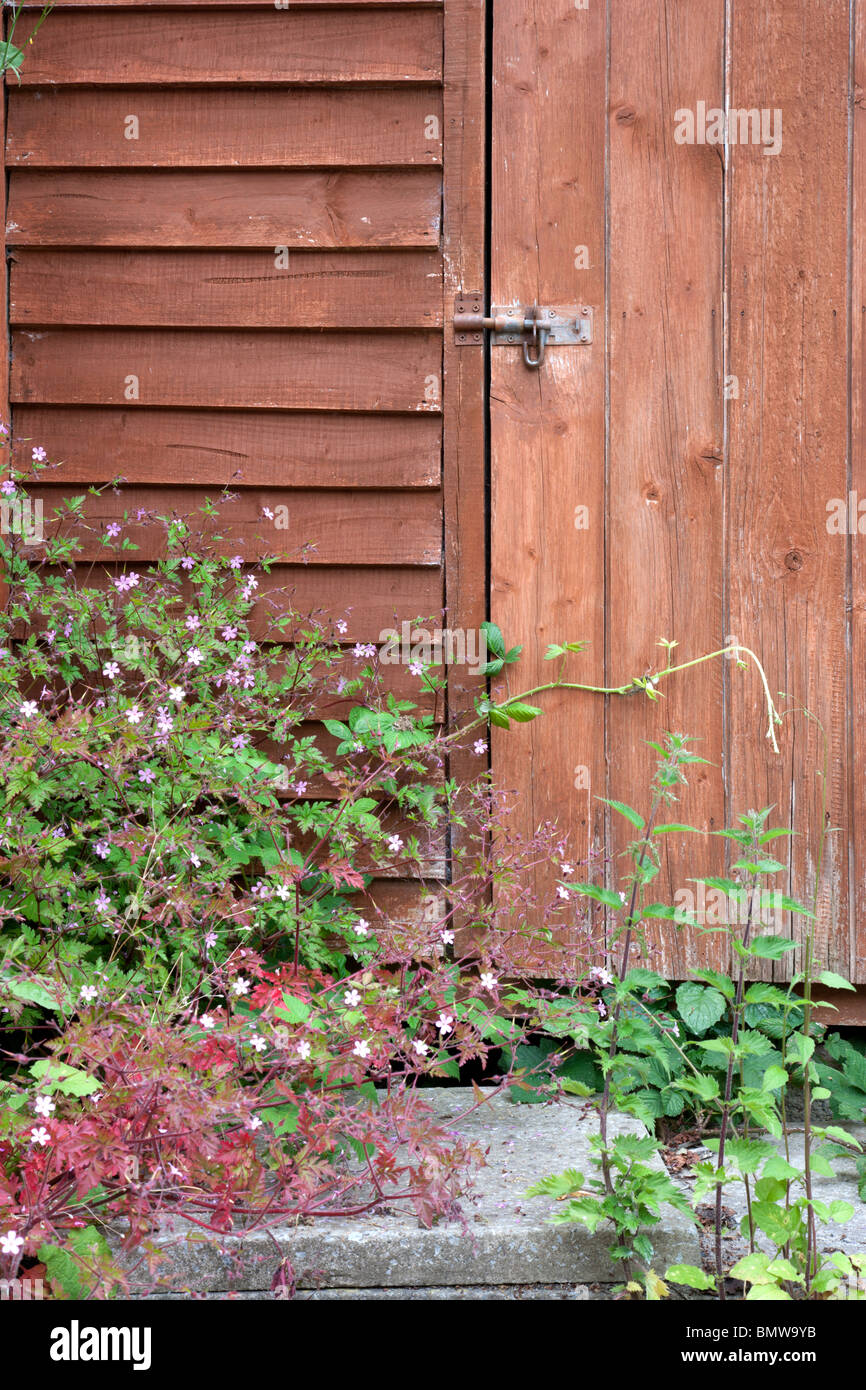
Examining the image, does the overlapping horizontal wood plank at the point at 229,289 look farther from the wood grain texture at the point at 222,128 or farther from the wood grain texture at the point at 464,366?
the wood grain texture at the point at 222,128

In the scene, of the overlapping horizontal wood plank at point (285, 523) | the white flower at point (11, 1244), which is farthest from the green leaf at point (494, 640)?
the white flower at point (11, 1244)

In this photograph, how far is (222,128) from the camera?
2.65 metres

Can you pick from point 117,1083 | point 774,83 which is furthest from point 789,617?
point 117,1083

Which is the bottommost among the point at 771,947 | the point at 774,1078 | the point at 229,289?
the point at 774,1078

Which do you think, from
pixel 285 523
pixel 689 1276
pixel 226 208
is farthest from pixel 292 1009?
pixel 226 208

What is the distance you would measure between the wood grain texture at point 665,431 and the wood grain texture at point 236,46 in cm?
51

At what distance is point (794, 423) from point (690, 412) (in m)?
0.25

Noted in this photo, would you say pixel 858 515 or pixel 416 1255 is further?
pixel 858 515

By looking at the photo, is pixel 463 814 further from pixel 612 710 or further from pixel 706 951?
pixel 706 951

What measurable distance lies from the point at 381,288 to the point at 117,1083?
6.25 ft

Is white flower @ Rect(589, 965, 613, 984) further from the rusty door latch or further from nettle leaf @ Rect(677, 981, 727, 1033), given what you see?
the rusty door latch

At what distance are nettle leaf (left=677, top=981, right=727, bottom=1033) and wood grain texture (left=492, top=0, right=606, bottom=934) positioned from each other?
40cm

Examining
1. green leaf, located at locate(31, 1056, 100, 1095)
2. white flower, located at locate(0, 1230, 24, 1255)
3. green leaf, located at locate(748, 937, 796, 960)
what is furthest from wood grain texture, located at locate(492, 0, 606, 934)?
white flower, located at locate(0, 1230, 24, 1255)

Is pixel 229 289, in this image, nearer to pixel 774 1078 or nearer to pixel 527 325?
pixel 527 325
